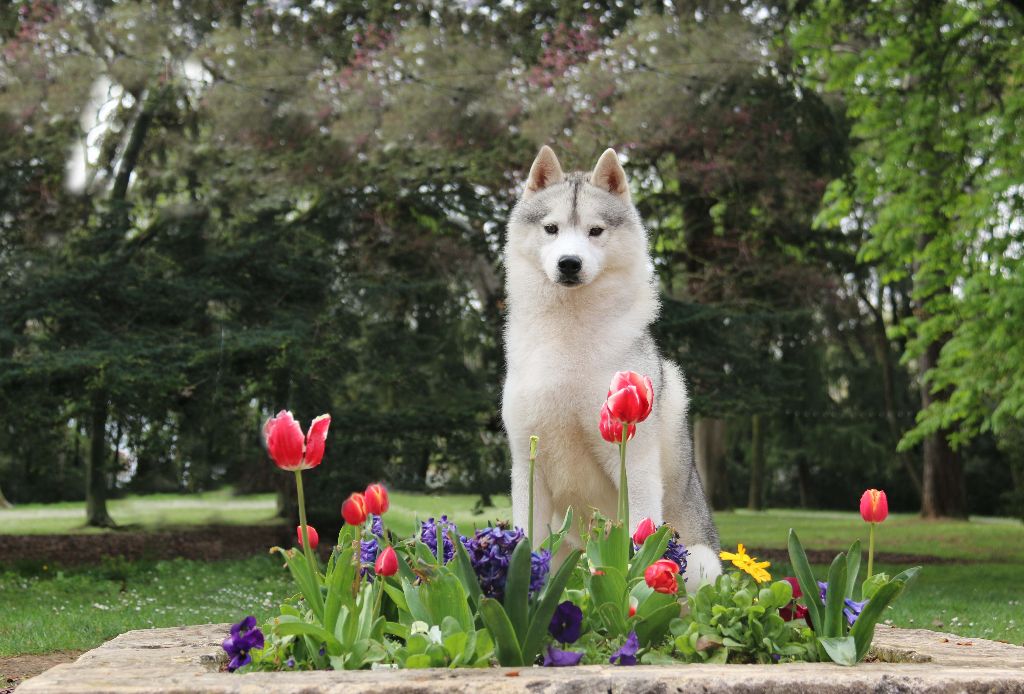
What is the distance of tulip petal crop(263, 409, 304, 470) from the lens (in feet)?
8.82

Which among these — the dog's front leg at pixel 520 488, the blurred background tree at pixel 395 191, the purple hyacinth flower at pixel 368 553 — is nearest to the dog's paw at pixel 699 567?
the dog's front leg at pixel 520 488

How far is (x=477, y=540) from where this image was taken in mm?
3146

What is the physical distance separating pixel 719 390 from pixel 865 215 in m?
6.77

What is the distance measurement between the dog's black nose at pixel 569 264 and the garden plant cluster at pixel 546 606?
824 mm

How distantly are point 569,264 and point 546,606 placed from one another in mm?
1422

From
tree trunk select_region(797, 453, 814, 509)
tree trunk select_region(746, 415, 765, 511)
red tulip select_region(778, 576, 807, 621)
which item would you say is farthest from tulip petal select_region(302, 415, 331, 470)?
tree trunk select_region(797, 453, 814, 509)

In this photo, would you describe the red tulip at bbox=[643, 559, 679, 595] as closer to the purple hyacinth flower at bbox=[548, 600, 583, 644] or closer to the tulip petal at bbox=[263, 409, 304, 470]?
the purple hyacinth flower at bbox=[548, 600, 583, 644]

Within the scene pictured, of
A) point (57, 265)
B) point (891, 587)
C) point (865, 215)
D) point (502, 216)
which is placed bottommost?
point (891, 587)

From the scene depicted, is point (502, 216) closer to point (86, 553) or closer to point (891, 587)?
point (86, 553)

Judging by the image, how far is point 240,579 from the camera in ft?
36.8

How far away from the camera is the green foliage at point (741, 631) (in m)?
3.11

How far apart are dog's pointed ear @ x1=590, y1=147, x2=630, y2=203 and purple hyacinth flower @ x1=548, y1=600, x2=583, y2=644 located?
1735 mm

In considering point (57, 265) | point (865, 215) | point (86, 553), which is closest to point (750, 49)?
point (865, 215)

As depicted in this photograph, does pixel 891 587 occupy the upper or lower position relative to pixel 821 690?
upper
